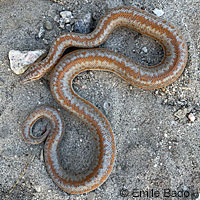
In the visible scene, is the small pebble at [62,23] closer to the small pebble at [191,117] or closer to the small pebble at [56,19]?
the small pebble at [56,19]

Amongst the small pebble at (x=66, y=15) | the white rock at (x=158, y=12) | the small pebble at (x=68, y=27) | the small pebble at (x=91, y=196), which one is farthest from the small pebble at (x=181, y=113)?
the small pebble at (x=66, y=15)

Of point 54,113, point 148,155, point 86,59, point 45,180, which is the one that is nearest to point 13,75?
point 54,113

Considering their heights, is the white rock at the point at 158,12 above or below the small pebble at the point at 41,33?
above

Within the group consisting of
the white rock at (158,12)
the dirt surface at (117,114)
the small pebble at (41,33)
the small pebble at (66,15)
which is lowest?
the dirt surface at (117,114)

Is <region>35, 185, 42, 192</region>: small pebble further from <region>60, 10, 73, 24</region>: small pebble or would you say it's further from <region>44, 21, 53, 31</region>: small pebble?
<region>60, 10, 73, 24</region>: small pebble

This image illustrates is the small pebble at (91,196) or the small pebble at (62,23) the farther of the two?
the small pebble at (62,23)
